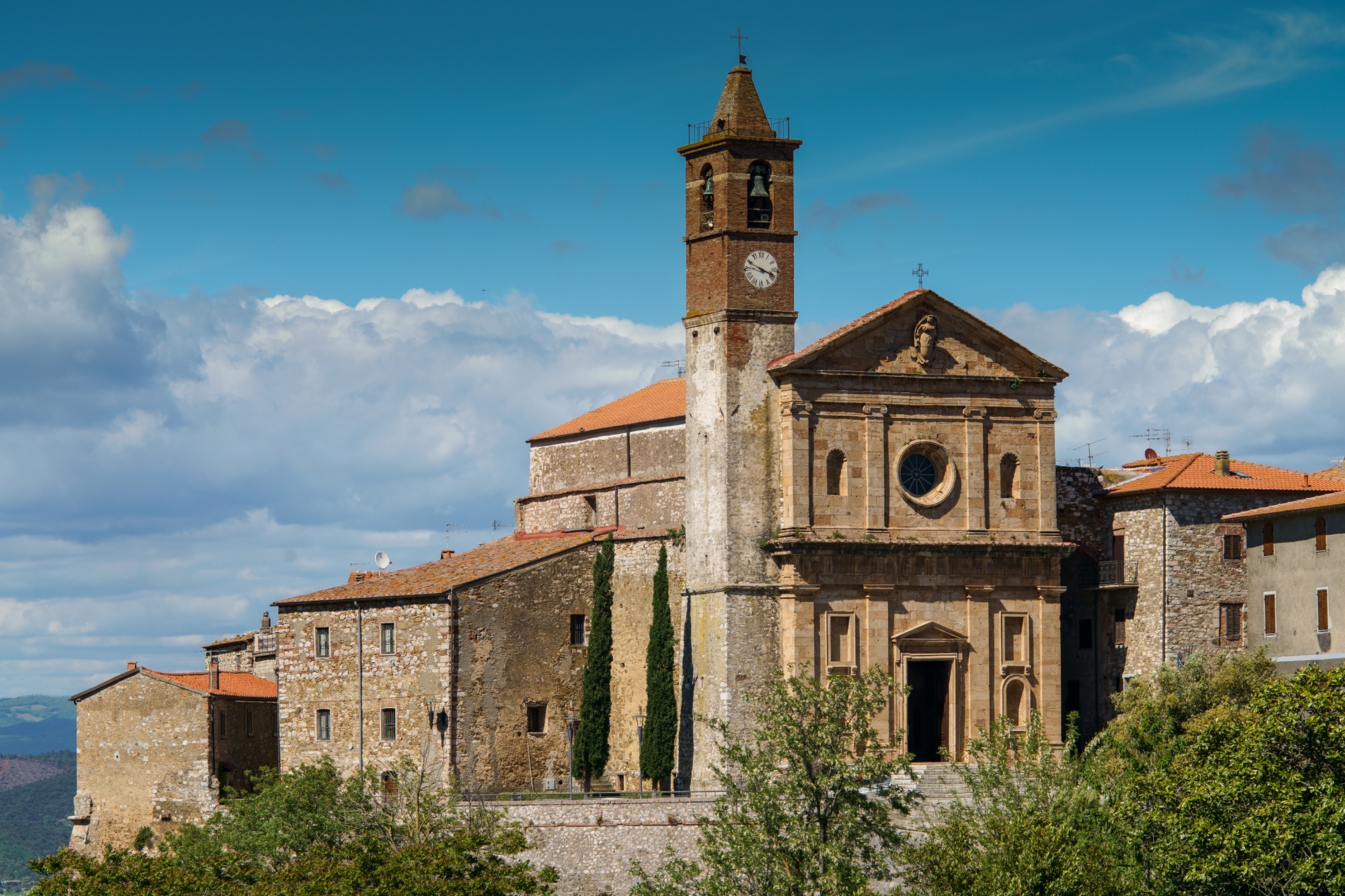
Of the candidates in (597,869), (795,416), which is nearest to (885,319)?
(795,416)

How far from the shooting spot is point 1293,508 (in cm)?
5900

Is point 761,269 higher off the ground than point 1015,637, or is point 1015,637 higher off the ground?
point 761,269

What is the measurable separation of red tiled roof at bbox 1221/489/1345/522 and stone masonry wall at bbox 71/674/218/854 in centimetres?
3171

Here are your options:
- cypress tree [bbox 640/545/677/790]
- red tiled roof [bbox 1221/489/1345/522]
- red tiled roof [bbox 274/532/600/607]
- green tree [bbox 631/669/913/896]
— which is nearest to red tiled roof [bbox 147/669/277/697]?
red tiled roof [bbox 274/532/600/607]

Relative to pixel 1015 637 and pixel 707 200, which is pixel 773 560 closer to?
pixel 1015 637

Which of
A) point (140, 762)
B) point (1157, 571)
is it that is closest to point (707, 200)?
point (1157, 571)

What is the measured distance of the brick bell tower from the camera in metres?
57.2

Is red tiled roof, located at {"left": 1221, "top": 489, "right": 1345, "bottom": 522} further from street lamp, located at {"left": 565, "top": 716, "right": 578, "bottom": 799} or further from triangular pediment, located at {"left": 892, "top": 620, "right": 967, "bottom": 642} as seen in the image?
street lamp, located at {"left": 565, "top": 716, "right": 578, "bottom": 799}

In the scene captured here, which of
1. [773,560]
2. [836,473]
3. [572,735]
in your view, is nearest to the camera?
[773,560]

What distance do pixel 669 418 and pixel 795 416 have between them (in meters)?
11.3

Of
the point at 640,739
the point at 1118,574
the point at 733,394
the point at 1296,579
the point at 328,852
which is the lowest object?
the point at 328,852

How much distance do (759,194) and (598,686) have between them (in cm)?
1467

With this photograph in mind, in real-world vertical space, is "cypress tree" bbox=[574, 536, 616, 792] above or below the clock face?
below

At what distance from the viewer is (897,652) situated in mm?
58250
